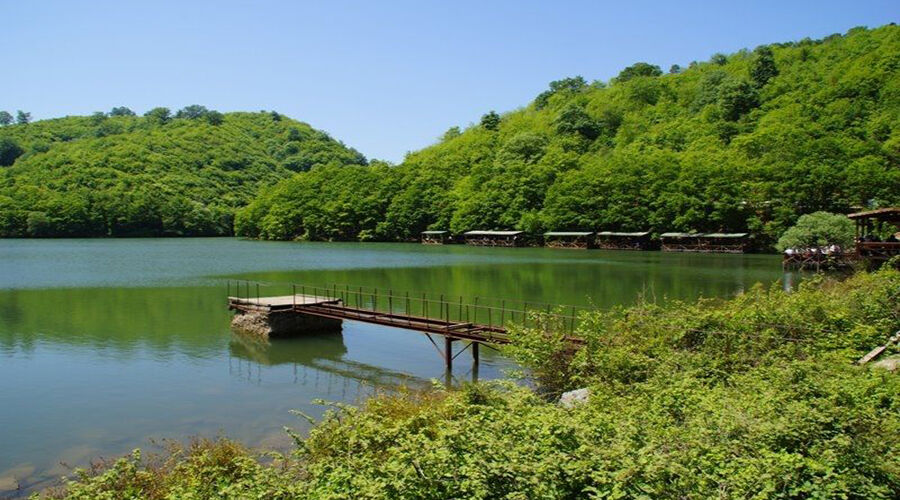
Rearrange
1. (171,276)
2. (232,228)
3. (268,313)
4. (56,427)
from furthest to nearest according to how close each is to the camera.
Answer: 1. (232,228)
2. (171,276)
3. (268,313)
4. (56,427)

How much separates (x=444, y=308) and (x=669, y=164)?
65431mm

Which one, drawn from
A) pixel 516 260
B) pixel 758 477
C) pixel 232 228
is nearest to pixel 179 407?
pixel 758 477

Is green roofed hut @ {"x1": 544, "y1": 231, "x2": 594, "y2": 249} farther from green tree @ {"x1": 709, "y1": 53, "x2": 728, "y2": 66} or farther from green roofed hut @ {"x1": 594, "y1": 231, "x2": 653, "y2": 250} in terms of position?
green tree @ {"x1": 709, "y1": 53, "x2": 728, "y2": 66}

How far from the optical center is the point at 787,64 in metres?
123

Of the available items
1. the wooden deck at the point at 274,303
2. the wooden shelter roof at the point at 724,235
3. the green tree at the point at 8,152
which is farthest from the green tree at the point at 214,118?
the wooden deck at the point at 274,303

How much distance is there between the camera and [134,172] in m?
131

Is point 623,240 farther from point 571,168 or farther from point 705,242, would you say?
point 571,168

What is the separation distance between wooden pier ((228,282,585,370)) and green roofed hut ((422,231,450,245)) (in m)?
63.9

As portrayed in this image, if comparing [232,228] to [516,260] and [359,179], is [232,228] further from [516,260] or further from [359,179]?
[516,260]

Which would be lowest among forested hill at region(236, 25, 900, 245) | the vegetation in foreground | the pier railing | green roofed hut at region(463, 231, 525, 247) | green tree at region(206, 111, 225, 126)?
the pier railing

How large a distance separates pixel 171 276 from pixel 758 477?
143 ft

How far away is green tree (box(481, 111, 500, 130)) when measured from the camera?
159m

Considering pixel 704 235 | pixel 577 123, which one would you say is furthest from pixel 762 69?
pixel 704 235

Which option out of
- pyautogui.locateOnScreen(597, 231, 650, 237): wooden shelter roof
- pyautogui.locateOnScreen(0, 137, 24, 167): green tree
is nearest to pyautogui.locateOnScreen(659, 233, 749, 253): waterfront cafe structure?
pyautogui.locateOnScreen(597, 231, 650, 237): wooden shelter roof
